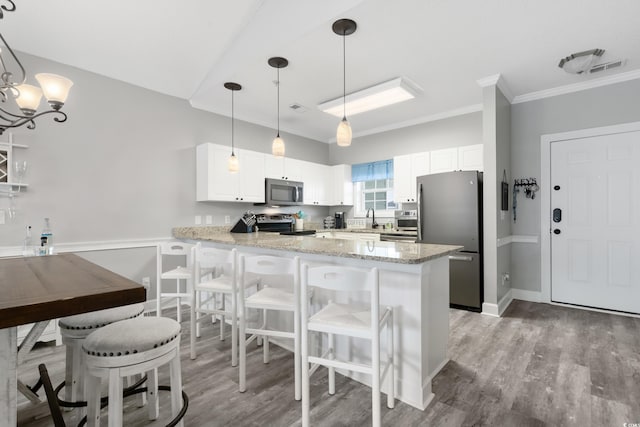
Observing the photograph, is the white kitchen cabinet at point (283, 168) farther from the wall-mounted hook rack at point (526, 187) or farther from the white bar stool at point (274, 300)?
the wall-mounted hook rack at point (526, 187)

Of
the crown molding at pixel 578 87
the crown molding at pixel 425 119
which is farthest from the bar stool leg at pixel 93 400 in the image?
the crown molding at pixel 578 87

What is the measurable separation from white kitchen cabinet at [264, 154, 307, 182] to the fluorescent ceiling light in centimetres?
121

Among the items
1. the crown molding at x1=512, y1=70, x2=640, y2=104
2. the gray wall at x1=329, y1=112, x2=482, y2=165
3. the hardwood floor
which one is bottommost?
the hardwood floor

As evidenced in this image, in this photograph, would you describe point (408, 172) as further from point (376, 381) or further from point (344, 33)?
point (376, 381)

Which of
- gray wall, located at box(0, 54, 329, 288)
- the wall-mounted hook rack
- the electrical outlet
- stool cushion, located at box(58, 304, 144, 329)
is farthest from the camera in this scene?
the wall-mounted hook rack

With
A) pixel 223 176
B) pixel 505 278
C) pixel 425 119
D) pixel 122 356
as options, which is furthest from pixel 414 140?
pixel 122 356

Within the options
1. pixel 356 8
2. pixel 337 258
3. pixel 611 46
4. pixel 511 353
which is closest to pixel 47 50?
pixel 356 8

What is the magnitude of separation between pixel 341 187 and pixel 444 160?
196 centimetres

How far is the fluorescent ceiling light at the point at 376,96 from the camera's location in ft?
11.0

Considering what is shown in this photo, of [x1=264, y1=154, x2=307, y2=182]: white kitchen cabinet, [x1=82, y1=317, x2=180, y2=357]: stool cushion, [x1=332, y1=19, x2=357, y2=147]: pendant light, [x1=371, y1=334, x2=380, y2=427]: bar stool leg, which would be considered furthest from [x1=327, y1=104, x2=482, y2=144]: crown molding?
[x1=82, y1=317, x2=180, y2=357]: stool cushion

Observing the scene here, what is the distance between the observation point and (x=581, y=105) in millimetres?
3559

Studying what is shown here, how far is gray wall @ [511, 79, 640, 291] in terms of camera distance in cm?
341

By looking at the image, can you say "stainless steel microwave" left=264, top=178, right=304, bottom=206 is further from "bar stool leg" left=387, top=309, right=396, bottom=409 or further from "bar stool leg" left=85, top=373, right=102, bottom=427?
"bar stool leg" left=85, top=373, right=102, bottom=427

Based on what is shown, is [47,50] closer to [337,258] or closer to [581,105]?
[337,258]
